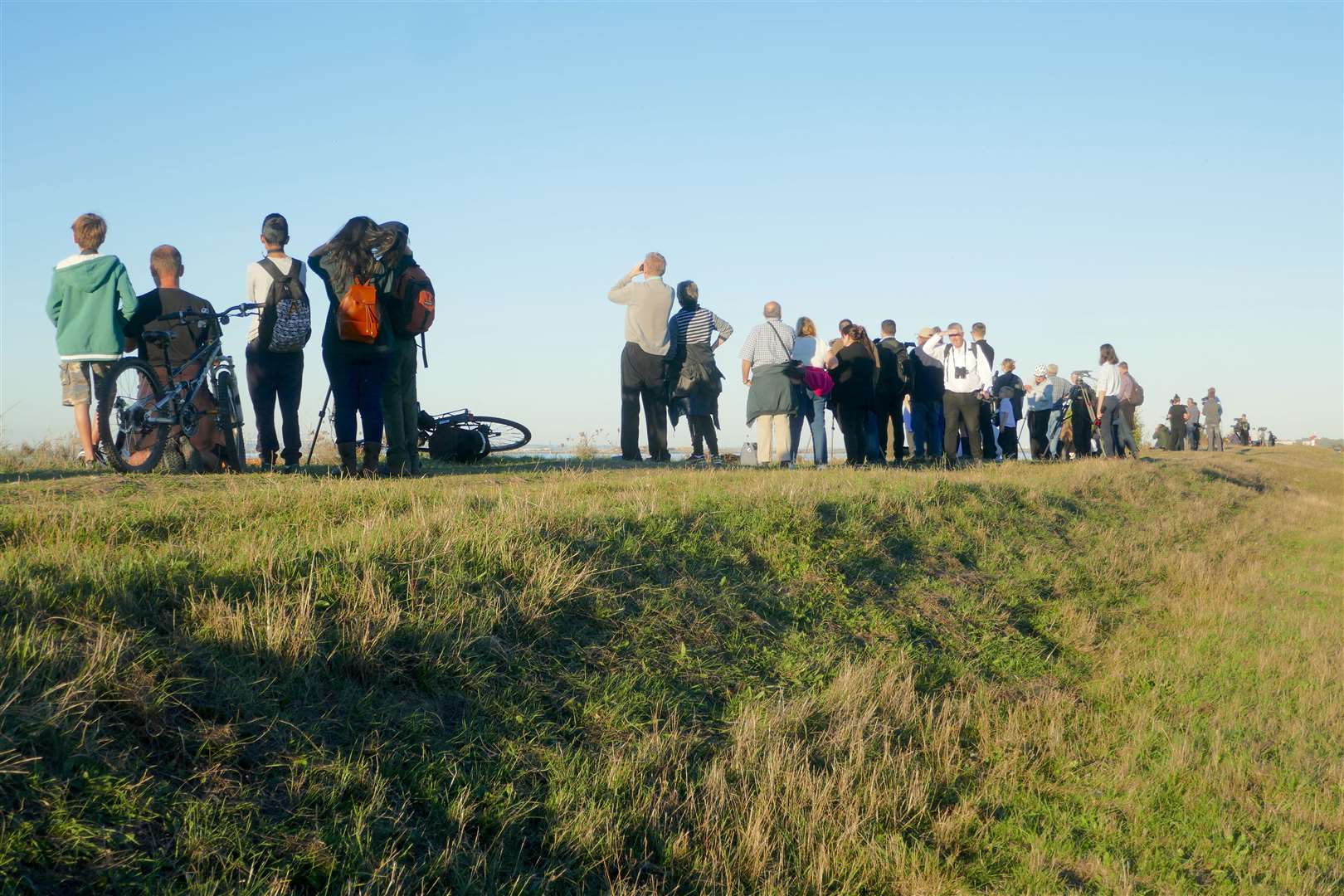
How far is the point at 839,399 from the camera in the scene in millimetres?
15883

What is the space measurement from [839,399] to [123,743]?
42.8 ft

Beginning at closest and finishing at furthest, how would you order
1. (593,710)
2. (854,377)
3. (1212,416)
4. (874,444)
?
(593,710)
(854,377)
(874,444)
(1212,416)

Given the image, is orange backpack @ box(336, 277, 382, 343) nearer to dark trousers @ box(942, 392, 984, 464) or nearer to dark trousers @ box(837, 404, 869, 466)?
dark trousers @ box(837, 404, 869, 466)

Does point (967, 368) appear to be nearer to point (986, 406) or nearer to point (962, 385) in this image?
point (962, 385)

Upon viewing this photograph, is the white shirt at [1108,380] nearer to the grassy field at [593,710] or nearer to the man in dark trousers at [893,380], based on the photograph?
the man in dark trousers at [893,380]

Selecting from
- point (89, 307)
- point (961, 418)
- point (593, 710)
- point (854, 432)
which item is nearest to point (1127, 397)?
point (961, 418)

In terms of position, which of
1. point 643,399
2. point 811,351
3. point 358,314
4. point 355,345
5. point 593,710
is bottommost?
point 593,710

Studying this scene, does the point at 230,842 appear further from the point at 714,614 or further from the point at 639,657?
the point at 714,614

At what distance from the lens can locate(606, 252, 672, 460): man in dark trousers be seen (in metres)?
13.4

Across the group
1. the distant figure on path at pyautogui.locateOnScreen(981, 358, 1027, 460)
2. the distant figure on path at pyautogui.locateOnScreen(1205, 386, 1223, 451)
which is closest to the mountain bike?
the distant figure on path at pyautogui.locateOnScreen(981, 358, 1027, 460)

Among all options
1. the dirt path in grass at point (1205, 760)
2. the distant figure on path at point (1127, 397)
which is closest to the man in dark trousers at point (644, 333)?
the dirt path in grass at point (1205, 760)

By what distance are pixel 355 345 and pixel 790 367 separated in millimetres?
6381

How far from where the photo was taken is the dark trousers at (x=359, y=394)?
9.41 meters

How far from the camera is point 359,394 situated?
9539 mm
